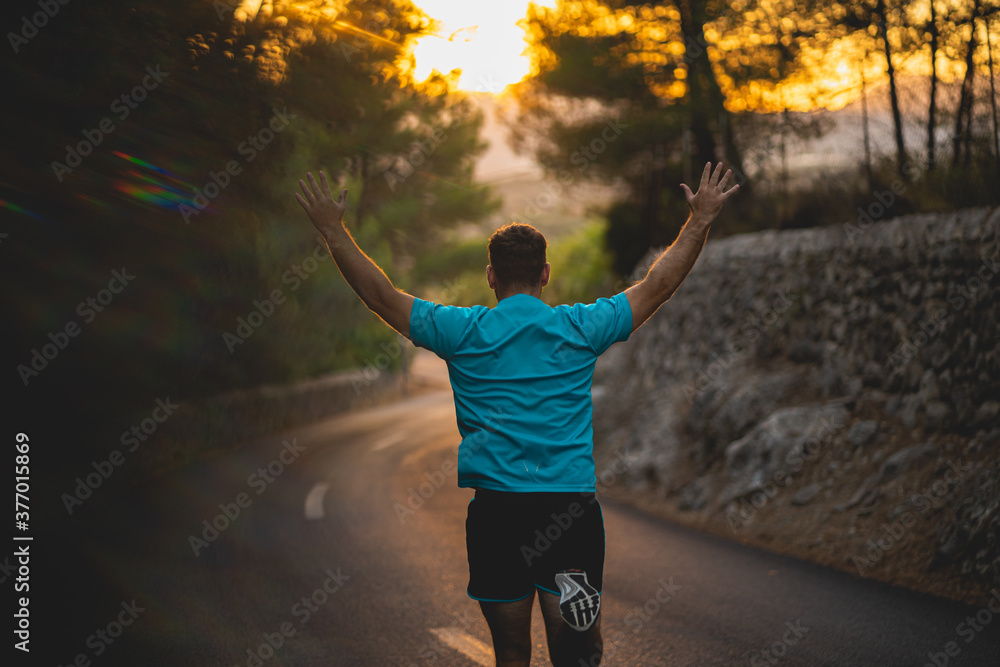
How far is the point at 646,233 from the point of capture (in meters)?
16.3

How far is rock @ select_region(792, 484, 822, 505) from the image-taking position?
7.09 m

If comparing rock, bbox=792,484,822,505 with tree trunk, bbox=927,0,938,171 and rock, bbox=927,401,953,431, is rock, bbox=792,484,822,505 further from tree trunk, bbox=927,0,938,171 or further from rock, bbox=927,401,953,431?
tree trunk, bbox=927,0,938,171

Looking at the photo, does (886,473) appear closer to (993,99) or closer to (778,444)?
(778,444)

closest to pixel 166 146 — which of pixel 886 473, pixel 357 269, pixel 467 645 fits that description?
pixel 357 269

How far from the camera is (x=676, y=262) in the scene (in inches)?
99.1

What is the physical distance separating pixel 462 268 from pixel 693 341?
22779 millimetres

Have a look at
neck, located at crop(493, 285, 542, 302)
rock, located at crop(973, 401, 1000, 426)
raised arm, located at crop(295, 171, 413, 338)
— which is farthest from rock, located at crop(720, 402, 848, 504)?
raised arm, located at crop(295, 171, 413, 338)

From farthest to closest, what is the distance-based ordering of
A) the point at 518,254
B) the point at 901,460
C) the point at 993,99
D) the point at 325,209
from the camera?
the point at 993,99
the point at 901,460
the point at 325,209
the point at 518,254

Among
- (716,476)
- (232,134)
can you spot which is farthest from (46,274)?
(716,476)

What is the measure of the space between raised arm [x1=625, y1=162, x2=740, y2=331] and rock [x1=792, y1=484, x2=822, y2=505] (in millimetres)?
5320

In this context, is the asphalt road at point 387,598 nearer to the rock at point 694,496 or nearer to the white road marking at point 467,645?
the white road marking at point 467,645

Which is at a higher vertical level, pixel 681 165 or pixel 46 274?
pixel 681 165

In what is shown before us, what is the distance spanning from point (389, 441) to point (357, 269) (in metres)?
13.3

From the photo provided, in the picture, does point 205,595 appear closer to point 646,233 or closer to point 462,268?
point 646,233
